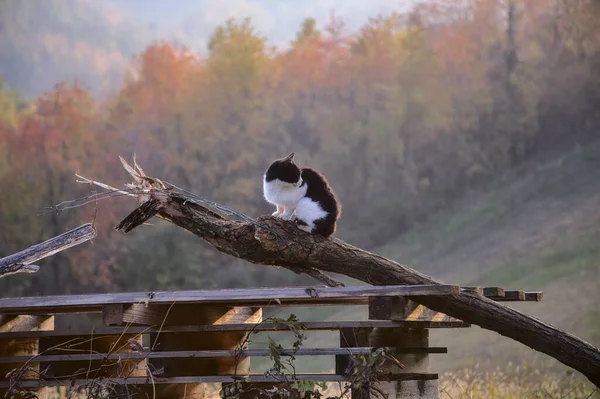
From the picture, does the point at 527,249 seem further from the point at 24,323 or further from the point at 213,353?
the point at 213,353

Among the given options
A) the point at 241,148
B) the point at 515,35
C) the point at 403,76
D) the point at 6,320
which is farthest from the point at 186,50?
the point at 6,320

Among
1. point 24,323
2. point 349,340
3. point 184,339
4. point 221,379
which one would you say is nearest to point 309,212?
point 349,340

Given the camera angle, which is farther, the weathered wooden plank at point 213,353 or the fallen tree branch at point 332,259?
the fallen tree branch at point 332,259

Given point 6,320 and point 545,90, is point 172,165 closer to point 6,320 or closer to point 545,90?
point 545,90

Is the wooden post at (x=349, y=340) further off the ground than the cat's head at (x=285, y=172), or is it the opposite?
the cat's head at (x=285, y=172)

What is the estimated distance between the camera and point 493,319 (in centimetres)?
632

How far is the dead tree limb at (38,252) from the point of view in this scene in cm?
612

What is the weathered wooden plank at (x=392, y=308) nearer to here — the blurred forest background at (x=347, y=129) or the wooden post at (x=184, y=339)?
the wooden post at (x=184, y=339)

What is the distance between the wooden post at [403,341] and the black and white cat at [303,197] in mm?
1024

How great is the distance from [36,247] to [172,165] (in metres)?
20.4

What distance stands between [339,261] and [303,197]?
71 centimetres

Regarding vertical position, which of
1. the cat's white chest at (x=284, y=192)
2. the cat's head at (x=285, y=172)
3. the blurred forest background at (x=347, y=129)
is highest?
the blurred forest background at (x=347, y=129)

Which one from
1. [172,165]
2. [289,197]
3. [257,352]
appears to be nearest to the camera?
[257,352]

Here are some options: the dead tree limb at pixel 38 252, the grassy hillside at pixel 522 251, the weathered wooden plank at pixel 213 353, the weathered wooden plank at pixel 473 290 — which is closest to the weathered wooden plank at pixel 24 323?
the weathered wooden plank at pixel 213 353
